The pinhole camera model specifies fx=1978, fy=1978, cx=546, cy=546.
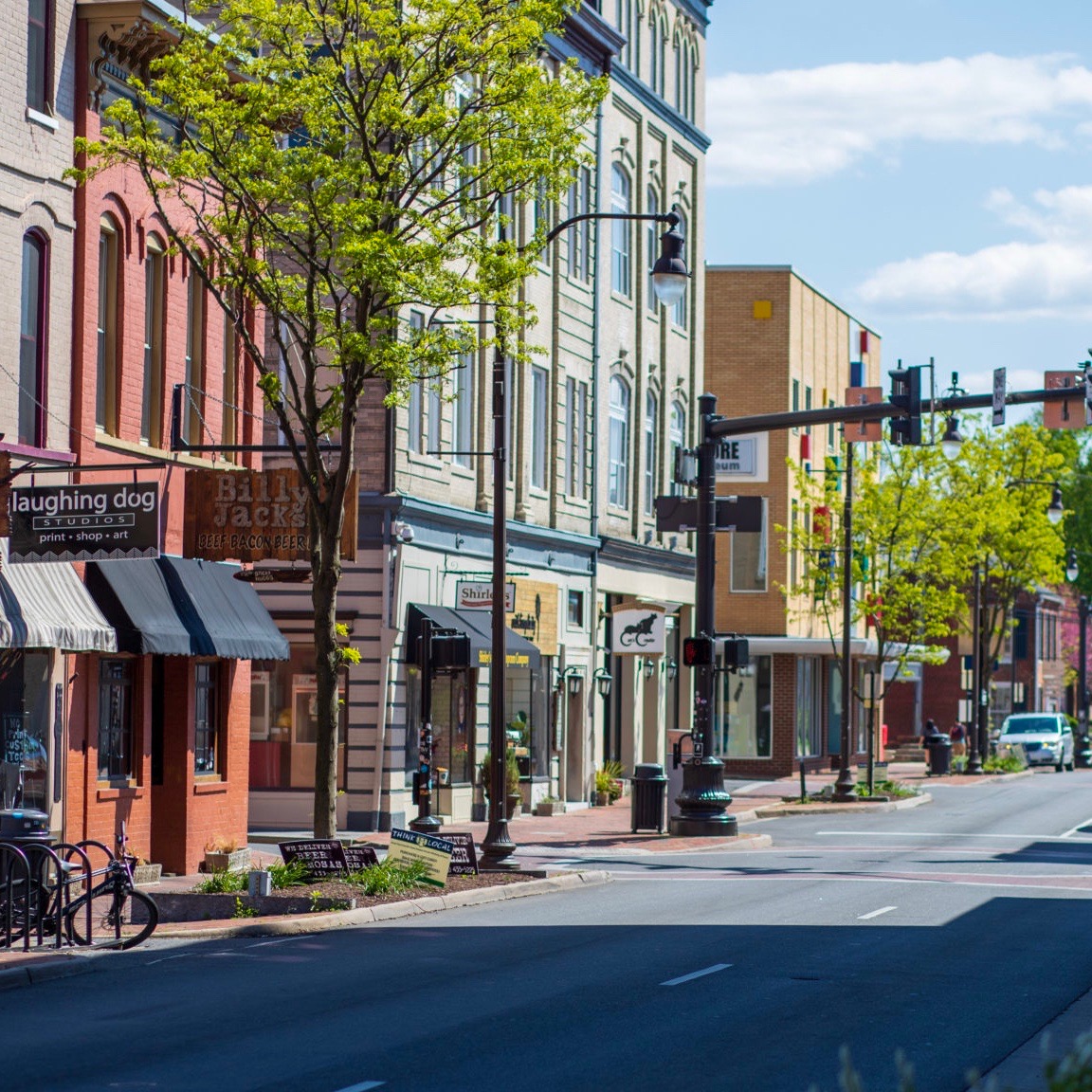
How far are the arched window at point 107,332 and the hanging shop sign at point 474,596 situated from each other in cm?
1128

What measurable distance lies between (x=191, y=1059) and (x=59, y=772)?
10.1m

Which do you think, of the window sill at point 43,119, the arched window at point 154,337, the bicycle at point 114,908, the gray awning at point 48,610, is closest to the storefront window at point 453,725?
the arched window at point 154,337

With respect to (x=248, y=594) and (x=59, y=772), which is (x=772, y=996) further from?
(x=248, y=594)

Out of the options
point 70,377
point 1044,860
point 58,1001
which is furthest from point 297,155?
point 1044,860

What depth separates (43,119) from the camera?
68.0 ft

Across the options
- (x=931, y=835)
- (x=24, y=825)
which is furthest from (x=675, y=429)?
(x=24, y=825)

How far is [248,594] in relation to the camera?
24.6 metres

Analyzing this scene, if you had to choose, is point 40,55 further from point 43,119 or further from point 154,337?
point 154,337

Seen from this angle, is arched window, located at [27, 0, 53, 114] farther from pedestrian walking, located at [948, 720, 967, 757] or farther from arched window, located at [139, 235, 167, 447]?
pedestrian walking, located at [948, 720, 967, 757]

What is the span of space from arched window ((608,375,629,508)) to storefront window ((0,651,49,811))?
23140 millimetres

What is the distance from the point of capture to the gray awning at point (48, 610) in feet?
62.0

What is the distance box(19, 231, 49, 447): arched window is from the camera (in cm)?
2056

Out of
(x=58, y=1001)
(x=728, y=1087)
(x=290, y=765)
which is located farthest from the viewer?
(x=290, y=765)

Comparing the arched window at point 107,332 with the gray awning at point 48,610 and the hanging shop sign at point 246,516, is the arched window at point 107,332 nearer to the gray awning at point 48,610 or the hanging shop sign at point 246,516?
the hanging shop sign at point 246,516
